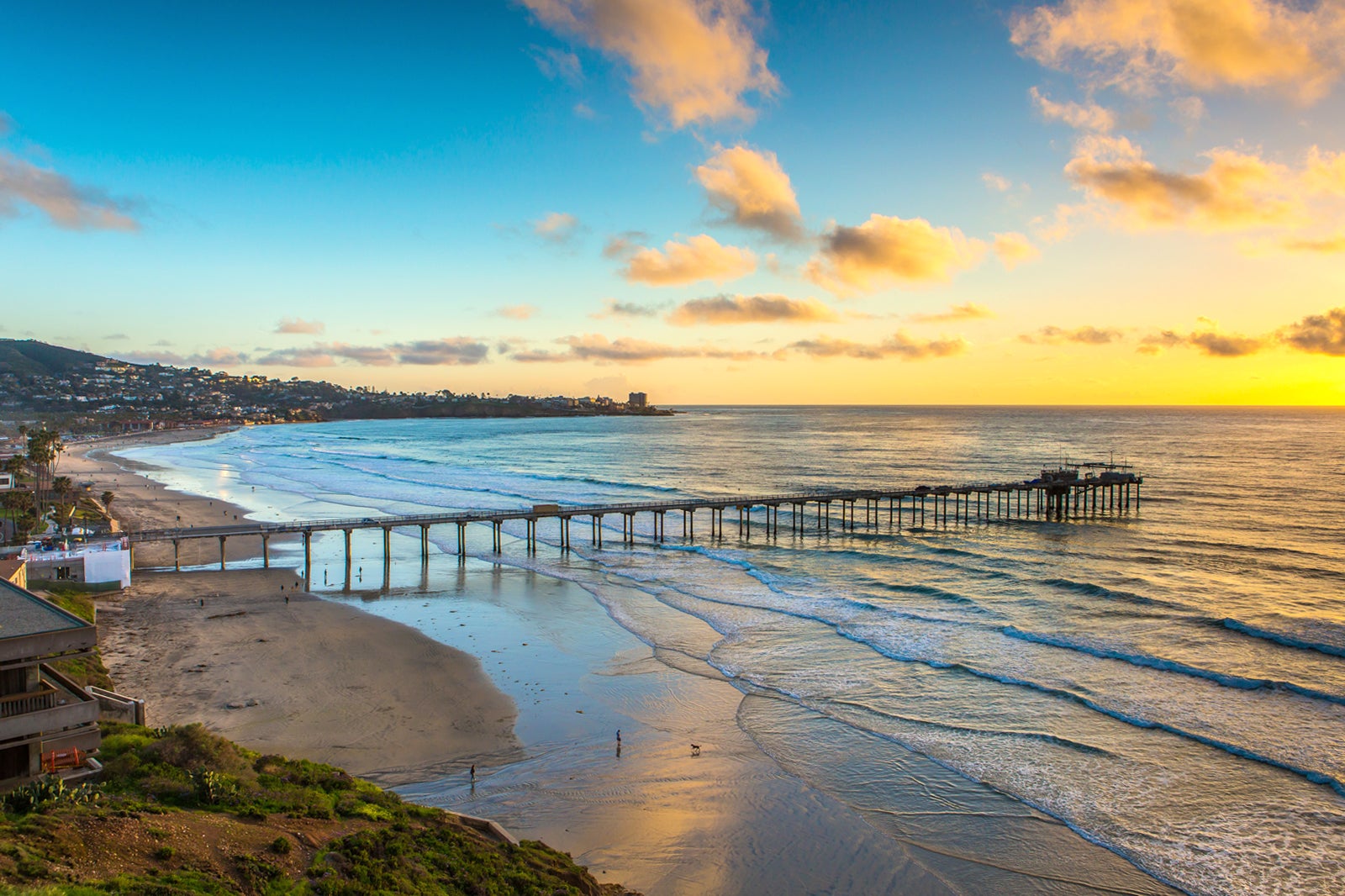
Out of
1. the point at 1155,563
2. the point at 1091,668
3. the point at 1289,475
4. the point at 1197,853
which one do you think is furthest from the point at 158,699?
the point at 1289,475

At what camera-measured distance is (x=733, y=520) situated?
69562 mm

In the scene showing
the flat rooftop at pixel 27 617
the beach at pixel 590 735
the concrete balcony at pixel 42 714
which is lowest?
the beach at pixel 590 735

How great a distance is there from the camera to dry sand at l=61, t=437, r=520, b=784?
23.0 metres

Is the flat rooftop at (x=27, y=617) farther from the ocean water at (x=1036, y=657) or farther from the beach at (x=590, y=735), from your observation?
the ocean water at (x=1036, y=657)

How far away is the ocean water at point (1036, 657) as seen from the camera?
19.2 metres

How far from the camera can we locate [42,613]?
16.0 metres

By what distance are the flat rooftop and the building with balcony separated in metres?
0.01

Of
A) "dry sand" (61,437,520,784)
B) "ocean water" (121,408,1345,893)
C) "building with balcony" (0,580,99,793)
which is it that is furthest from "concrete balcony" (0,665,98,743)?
"ocean water" (121,408,1345,893)

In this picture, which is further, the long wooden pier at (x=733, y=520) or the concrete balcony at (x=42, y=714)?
the long wooden pier at (x=733, y=520)

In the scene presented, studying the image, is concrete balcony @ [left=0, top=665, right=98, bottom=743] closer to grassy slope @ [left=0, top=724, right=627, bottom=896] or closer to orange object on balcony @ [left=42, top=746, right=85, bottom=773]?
orange object on balcony @ [left=42, top=746, right=85, bottom=773]

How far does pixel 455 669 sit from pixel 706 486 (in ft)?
199

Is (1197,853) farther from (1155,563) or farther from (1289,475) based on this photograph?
(1289,475)

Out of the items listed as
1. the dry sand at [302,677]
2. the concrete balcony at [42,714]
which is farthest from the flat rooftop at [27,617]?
the dry sand at [302,677]

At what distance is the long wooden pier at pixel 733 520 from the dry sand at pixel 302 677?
5601 mm
